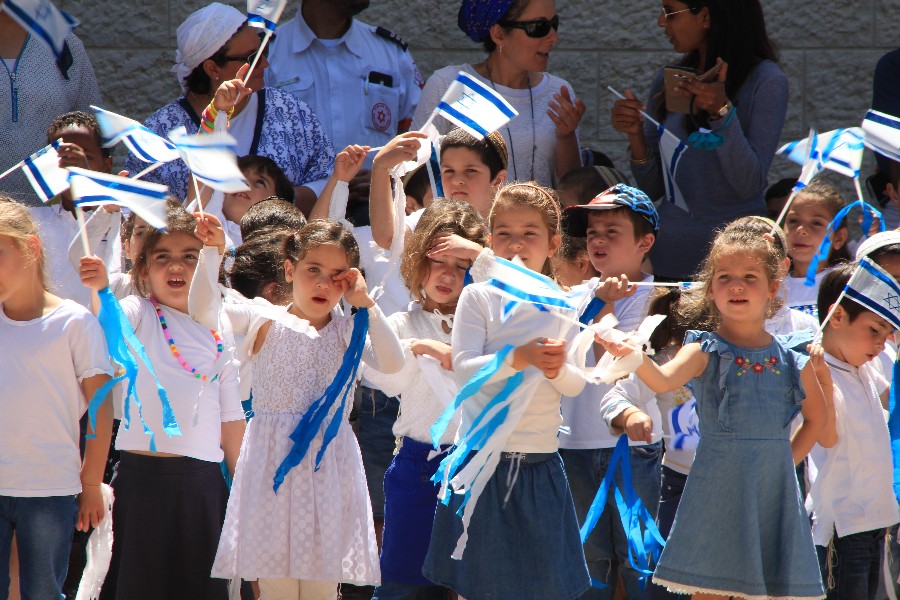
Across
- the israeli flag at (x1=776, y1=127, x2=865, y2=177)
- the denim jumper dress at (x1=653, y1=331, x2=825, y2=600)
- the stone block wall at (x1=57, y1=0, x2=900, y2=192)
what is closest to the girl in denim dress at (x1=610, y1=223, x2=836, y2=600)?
the denim jumper dress at (x1=653, y1=331, x2=825, y2=600)

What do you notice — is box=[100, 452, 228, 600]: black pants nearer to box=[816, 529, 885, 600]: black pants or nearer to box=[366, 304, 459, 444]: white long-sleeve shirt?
box=[366, 304, 459, 444]: white long-sleeve shirt

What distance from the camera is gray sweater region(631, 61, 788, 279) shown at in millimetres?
5273

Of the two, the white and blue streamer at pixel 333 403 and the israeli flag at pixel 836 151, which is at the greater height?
the israeli flag at pixel 836 151

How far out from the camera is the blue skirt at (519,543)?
12.3 ft

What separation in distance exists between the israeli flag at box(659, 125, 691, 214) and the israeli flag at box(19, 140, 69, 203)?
2.43 m

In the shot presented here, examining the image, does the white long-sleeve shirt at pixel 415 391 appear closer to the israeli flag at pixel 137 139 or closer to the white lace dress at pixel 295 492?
the white lace dress at pixel 295 492

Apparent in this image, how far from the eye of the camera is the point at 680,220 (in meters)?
5.37

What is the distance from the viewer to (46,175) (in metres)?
4.25

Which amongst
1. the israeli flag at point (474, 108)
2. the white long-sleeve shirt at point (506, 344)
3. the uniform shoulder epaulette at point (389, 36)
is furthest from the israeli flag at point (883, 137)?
the uniform shoulder epaulette at point (389, 36)

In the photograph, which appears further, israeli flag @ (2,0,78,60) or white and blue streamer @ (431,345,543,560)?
white and blue streamer @ (431,345,543,560)

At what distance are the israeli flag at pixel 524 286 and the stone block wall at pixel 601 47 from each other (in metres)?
3.39

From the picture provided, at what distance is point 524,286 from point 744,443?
0.83m

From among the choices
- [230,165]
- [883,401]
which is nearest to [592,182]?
[883,401]

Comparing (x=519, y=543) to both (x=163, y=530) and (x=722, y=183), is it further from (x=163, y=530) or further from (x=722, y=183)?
(x=722, y=183)
